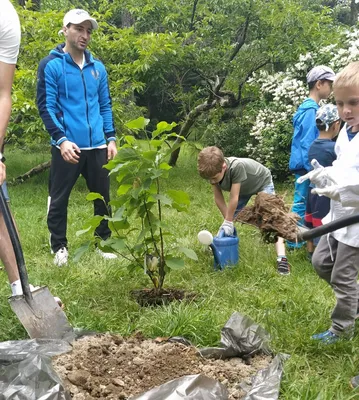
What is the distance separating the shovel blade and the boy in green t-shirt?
1733mm

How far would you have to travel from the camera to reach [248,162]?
14.4ft

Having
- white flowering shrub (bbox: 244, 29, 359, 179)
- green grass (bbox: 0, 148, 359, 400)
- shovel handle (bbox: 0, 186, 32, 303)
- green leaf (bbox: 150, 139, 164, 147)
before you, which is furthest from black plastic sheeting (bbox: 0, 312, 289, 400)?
white flowering shrub (bbox: 244, 29, 359, 179)

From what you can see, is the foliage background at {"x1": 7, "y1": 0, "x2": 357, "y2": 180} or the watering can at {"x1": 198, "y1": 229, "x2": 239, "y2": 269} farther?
the foliage background at {"x1": 7, "y1": 0, "x2": 357, "y2": 180}

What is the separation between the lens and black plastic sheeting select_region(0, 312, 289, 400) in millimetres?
2102

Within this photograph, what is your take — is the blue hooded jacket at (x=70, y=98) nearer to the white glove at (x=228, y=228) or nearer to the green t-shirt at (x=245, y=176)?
the green t-shirt at (x=245, y=176)

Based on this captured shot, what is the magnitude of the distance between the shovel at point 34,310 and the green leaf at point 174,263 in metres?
0.77

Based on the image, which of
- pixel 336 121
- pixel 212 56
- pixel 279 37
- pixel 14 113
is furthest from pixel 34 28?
pixel 336 121

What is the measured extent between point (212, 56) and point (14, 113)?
3836 mm

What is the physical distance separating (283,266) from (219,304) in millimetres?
945

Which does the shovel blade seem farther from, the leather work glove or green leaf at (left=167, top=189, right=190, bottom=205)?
the leather work glove

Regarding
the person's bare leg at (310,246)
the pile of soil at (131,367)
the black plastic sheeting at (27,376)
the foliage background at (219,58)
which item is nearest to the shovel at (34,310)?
the pile of soil at (131,367)

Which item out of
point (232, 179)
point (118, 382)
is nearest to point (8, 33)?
point (118, 382)

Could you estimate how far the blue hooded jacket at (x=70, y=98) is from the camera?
4.17 meters

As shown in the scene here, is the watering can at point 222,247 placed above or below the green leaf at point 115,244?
below
